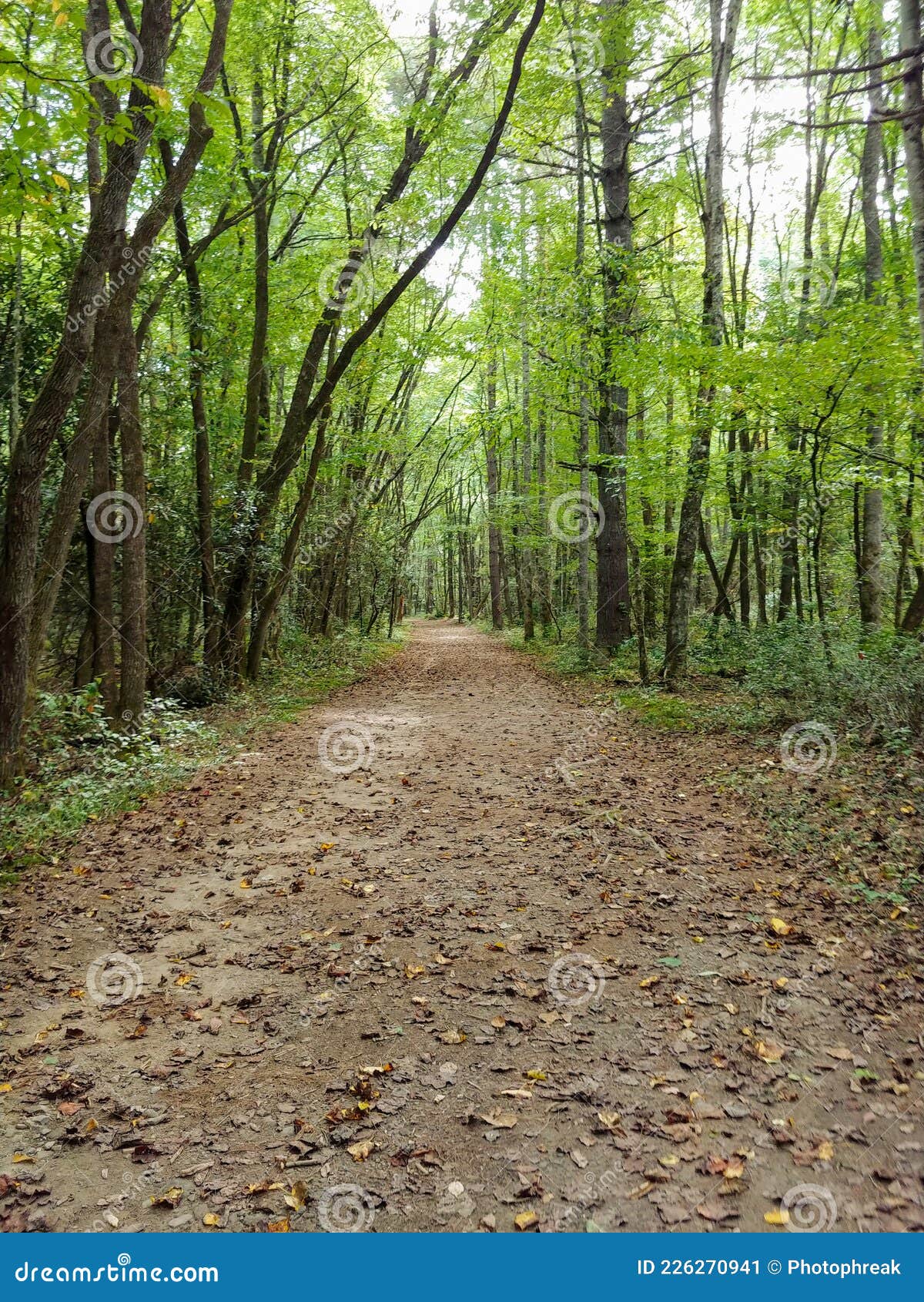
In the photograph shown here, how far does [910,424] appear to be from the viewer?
10.2 metres

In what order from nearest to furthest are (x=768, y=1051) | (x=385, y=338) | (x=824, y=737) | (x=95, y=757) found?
(x=768, y=1051) → (x=95, y=757) → (x=824, y=737) → (x=385, y=338)

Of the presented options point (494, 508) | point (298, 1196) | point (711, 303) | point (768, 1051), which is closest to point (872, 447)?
point (711, 303)

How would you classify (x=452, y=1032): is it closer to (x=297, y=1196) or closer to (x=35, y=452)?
(x=297, y=1196)

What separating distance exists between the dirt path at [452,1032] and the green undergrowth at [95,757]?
0.33 meters

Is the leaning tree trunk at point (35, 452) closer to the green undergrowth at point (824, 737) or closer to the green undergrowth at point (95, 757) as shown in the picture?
the green undergrowth at point (95, 757)

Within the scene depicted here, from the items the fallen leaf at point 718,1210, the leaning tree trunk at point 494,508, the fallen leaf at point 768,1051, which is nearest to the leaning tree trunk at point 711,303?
the fallen leaf at point 768,1051

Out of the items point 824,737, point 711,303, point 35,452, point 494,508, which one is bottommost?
point 824,737

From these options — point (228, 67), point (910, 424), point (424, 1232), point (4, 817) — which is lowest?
point (424, 1232)

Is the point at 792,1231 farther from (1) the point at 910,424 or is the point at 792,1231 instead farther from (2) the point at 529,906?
(1) the point at 910,424

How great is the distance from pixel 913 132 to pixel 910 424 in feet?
21.8

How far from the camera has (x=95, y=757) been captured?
25.8 ft

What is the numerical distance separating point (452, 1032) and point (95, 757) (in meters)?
5.65

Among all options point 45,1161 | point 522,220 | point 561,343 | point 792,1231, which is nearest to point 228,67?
point 522,220

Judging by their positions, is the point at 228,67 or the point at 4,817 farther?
the point at 228,67
